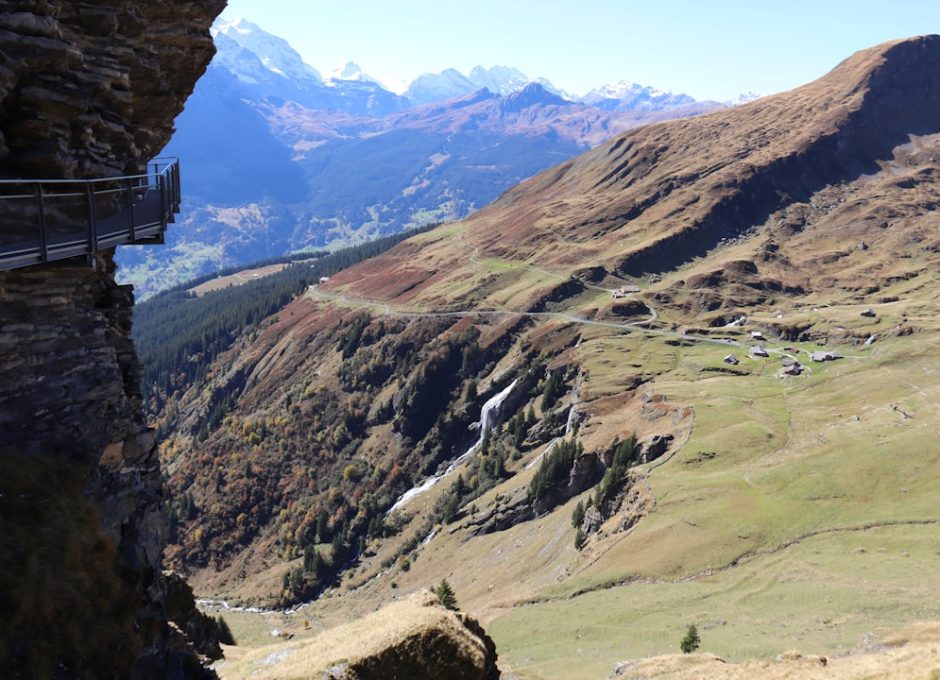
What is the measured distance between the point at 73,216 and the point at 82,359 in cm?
560

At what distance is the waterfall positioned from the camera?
5153 inches

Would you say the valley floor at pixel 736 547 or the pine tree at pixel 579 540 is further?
the pine tree at pixel 579 540

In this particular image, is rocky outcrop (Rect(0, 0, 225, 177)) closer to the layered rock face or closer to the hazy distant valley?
the layered rock face

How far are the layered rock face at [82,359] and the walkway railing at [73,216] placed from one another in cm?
116

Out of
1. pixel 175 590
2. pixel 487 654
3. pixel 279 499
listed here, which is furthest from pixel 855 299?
pixel 175 590

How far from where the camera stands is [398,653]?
26625mm

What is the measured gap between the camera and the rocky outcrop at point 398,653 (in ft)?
84.6

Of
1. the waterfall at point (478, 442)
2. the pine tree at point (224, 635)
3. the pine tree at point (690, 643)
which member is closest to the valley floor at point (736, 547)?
the pine tree at point (690, 643)

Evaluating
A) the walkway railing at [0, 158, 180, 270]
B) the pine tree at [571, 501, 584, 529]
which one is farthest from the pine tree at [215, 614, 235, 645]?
the walkway railing at [0, 158, 180, 270]

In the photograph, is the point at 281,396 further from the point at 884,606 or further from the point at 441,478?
the point at 884,606

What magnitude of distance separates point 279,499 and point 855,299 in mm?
140624

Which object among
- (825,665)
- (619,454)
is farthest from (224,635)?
(825,665)

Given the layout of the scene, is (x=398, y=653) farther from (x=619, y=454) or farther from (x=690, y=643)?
(x=619, y=454)

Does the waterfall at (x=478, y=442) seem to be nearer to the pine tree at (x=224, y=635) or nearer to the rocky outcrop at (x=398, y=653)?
the pine tree at (x=224, y=635)
